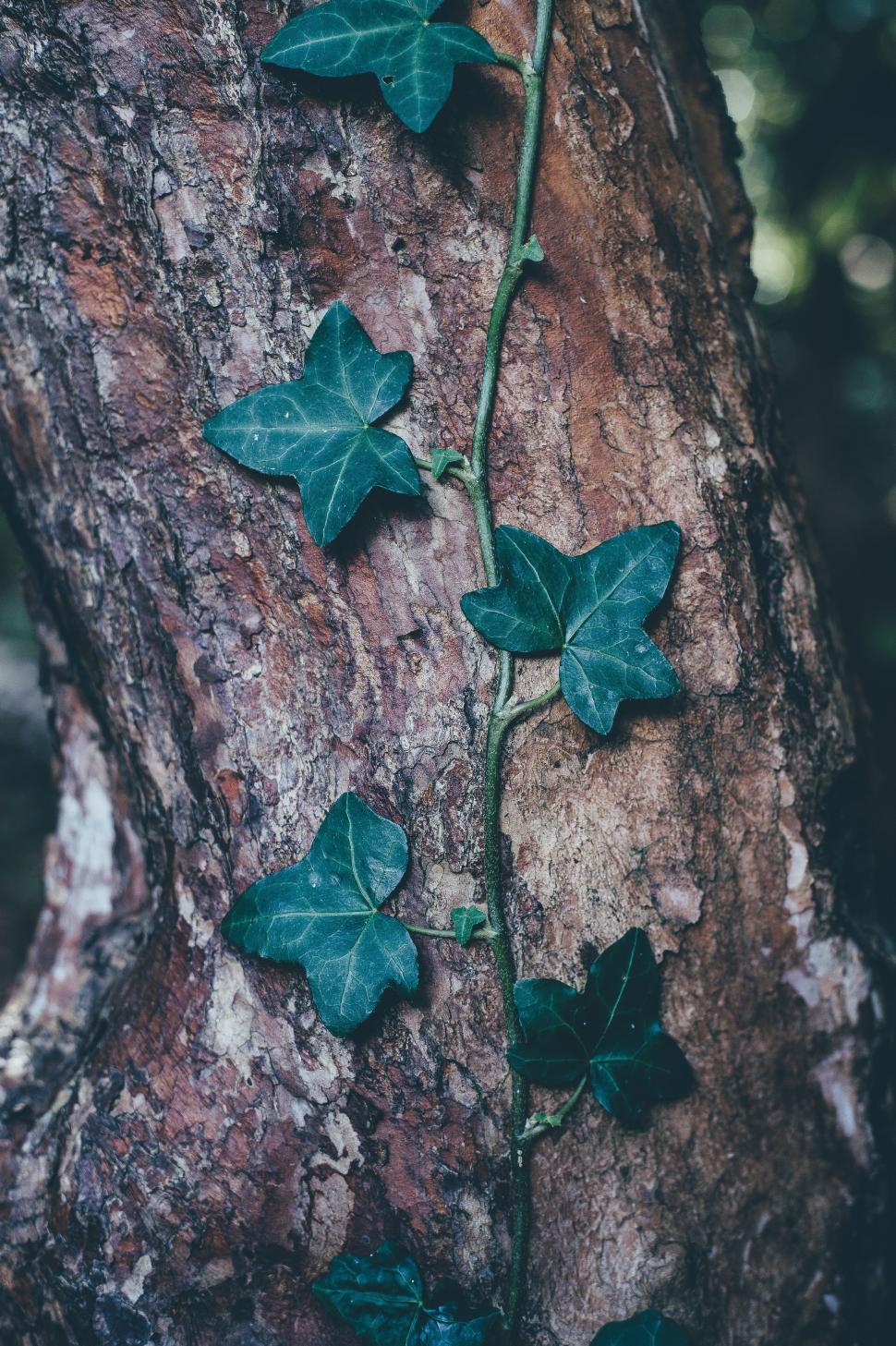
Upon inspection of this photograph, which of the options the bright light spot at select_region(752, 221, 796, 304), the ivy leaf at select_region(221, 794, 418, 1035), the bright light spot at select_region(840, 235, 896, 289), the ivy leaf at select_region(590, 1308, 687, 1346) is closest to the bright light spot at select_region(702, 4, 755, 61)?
the bright light spot at select_region(752, 221, 796, 304)

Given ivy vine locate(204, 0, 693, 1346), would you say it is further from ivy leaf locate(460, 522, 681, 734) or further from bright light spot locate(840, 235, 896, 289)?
bright light spot locate(840, 235, 896, 289)

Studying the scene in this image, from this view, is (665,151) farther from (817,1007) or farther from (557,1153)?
(557,1153)

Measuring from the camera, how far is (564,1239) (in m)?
0.94

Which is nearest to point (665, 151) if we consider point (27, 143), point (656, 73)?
point (656, 73)

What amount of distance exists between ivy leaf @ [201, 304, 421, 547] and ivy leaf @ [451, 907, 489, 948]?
43 centimetres

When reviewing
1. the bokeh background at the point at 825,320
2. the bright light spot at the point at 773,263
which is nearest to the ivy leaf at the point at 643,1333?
the bokeh background at the point at 825,320

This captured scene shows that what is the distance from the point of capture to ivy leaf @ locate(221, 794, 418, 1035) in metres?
0.88

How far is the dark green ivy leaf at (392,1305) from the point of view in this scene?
90 cm

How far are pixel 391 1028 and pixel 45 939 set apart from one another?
2.86 feet

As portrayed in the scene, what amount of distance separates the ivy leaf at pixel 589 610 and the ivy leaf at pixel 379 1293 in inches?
25.0

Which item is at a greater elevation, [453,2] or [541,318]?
[453,2]

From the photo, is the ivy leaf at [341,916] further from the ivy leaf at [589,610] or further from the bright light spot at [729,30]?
the bright light spot at [729,30]

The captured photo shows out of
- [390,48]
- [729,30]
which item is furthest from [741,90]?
[390,48]

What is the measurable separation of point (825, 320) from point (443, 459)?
4484mm
